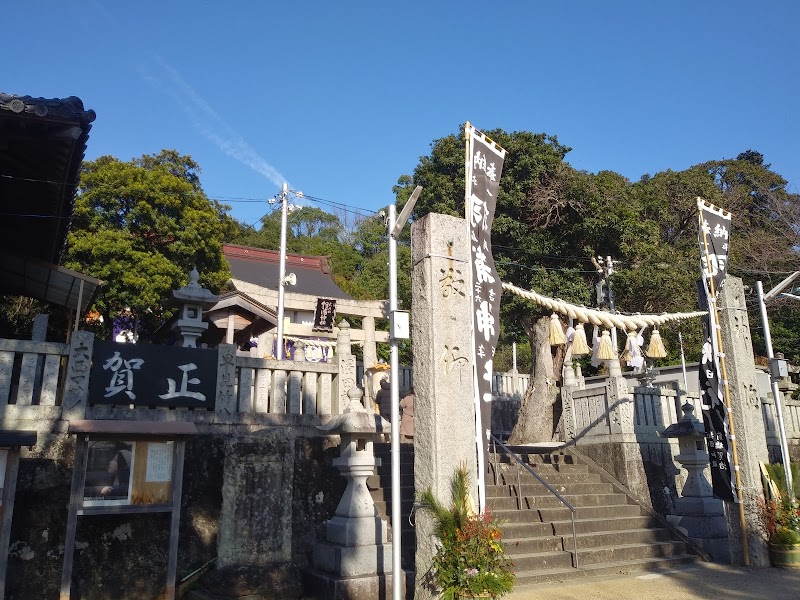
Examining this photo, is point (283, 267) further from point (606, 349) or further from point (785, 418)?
point (785, 418)

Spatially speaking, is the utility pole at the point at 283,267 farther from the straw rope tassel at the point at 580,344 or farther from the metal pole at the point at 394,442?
the metal pole at the point at 394,442

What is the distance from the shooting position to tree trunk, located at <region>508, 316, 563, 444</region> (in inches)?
682

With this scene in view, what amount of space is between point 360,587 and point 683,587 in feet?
15.6

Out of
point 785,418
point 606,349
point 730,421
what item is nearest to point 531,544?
point 730,421

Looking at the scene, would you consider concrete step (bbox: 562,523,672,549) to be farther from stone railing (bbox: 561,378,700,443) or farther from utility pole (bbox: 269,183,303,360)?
utility pole (bbox: 269,183,303,360)

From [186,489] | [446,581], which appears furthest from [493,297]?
[186,489]

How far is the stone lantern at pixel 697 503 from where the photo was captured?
1112cm

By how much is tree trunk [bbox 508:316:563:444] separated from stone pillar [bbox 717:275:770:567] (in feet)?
20.9

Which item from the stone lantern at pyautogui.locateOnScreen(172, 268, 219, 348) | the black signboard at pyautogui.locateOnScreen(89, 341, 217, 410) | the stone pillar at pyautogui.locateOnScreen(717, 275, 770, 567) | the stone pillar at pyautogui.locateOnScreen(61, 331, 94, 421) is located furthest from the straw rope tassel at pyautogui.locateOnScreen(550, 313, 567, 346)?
the stone pillar at pyautogui.locateOnScreen(61, 331, 94, 421)

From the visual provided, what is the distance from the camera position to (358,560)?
7.91 m

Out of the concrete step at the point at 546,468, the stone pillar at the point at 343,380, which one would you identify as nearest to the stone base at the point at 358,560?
the stone pillar at the point at 343,380

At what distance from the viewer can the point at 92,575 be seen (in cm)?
767

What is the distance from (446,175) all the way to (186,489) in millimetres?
14154

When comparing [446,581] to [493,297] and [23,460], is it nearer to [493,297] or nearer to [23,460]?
[493,297]
